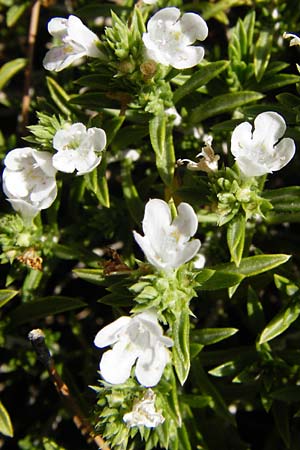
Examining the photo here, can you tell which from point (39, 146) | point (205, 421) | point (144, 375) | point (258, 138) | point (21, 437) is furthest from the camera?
point (21, 437)

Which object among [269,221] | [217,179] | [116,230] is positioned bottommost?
[116,230]

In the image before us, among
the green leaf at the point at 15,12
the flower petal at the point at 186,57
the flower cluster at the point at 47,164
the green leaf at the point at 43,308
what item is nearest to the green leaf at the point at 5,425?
the green leaf at the point at 43,308

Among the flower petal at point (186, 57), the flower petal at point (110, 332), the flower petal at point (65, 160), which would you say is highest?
the flower petal at point (186, 57)

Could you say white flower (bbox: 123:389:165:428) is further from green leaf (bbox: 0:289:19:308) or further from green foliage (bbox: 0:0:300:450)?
green leaf (bbox: 0:289:19:308)

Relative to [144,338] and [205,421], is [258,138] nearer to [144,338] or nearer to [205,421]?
[144,338]

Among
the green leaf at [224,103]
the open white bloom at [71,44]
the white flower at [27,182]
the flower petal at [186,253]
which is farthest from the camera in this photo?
the green leaf at [224,103]

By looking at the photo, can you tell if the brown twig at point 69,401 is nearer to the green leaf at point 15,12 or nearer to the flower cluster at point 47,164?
the flower cluster at point 47,164

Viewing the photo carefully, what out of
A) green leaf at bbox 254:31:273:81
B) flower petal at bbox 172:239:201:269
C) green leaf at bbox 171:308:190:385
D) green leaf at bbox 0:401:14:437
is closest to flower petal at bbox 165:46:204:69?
green leaf at bbox 254:31:273:81

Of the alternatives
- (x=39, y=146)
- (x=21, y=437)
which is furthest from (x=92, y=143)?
(x=21, y=437)
